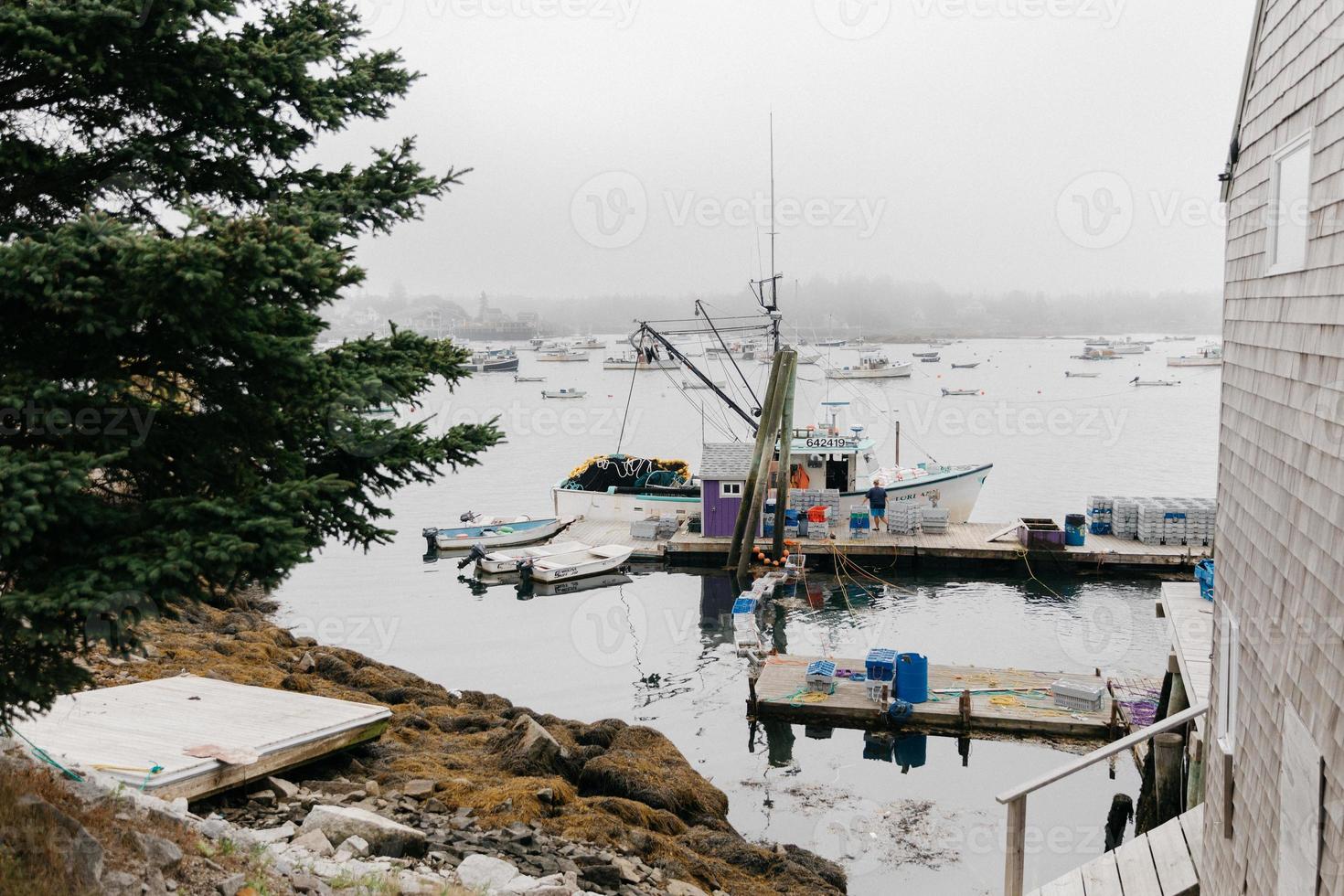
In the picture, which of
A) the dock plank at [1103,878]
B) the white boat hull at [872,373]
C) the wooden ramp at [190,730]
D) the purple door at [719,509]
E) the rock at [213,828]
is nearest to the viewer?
the rock at [213,828]

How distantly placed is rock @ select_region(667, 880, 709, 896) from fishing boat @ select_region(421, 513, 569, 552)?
2405cm

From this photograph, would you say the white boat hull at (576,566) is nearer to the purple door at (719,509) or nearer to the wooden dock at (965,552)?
the wooden dock at (965,552)

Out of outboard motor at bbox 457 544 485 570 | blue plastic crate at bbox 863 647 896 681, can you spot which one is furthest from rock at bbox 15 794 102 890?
outboard motor at bbox 457 544 485 570

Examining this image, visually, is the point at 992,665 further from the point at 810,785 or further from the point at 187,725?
the point at 187,725

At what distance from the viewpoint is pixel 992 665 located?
20.3m

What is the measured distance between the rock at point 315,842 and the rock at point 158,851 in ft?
4.99

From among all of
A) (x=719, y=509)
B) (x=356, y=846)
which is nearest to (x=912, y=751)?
(x=356, y=846)

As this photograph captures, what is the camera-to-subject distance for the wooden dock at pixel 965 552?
87.6 feet

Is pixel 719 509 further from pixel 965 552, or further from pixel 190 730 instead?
pixel 190 730

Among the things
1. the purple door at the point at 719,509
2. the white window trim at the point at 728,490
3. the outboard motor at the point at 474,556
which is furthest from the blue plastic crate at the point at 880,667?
the outboard motor at the point at 474,556

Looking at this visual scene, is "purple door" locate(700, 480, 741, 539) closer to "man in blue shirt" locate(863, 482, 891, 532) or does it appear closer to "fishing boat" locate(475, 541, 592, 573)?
"fishing boat" locate(475, 541, 592, 573)

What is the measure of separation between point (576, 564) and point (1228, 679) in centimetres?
2307

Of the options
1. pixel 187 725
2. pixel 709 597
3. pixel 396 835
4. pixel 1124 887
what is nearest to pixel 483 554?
pixel 709 597

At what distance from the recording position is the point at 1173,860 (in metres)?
7.82
